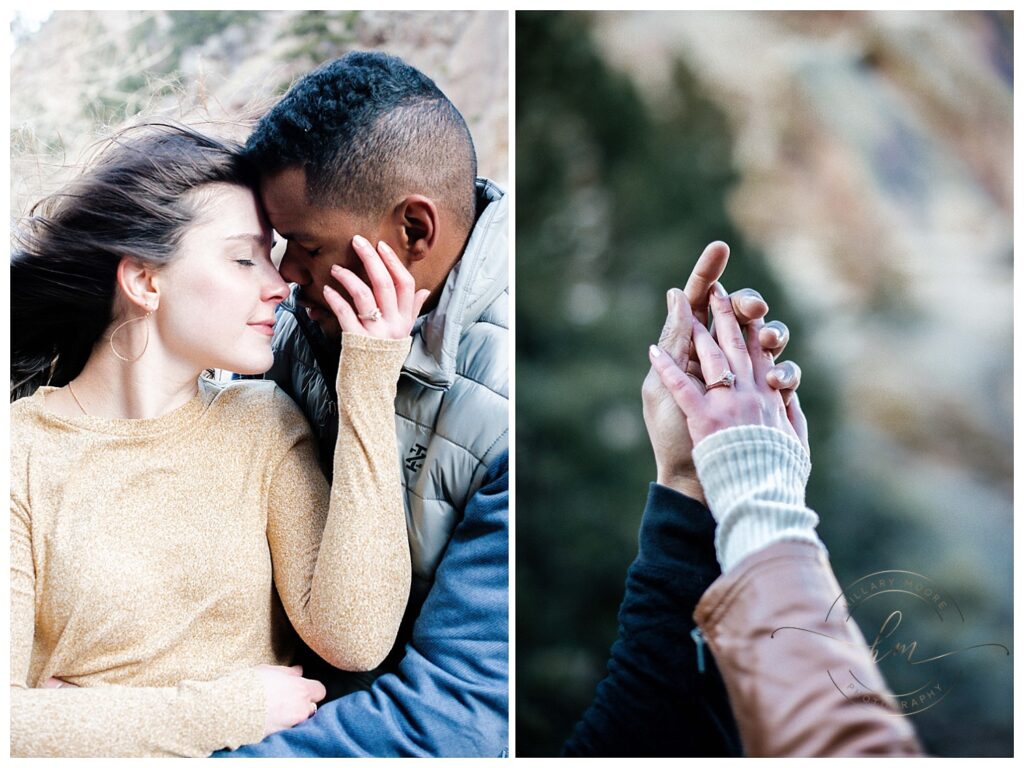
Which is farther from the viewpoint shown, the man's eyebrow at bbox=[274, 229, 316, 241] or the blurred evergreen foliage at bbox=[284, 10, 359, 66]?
the blurred evergreen foliage at bbox=[284, 10, 359, 66]

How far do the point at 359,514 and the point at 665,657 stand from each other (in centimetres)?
64

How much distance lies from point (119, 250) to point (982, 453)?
175cm

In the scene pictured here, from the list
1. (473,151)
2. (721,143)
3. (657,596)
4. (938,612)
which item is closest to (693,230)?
(721,143)

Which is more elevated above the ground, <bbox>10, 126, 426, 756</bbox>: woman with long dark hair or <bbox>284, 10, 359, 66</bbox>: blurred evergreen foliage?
<bbox>284, 10, 359, 66</bbox>: blurred evergreen foliage

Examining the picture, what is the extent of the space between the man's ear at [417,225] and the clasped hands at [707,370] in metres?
0.51

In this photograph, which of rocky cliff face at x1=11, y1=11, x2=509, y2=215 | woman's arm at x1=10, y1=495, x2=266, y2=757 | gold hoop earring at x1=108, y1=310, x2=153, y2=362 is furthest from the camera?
rocky cliff face at x1=11, y1=11, x2=509, y2=215

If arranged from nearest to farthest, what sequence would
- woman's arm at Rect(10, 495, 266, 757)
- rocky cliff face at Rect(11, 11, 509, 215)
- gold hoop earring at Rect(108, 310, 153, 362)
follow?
woman's arm at Rect(10, 495, 266, 757)
gold hoop earring at Rect(108, 310, 153, 362)
rocky cliff face at Rect(11, 11, 509, 215)

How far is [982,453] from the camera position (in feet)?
6.93

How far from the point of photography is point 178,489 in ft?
6.32

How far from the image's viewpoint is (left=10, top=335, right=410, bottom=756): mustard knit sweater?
1851 mm

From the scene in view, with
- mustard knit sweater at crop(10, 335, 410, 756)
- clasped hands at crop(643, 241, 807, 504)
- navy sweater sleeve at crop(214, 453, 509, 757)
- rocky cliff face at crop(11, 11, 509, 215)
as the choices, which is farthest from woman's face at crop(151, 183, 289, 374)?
clasped hands at crop(643, 241, 807, 504)

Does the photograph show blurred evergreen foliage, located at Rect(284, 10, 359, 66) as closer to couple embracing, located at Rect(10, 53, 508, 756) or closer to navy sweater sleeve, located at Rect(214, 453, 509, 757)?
couple embracing, located at Rect(10, 53, 508, 756)

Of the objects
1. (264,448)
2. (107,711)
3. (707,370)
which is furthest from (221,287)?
(707,370)

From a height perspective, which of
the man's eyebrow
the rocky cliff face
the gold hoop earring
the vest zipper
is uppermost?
the rocky cliff face
